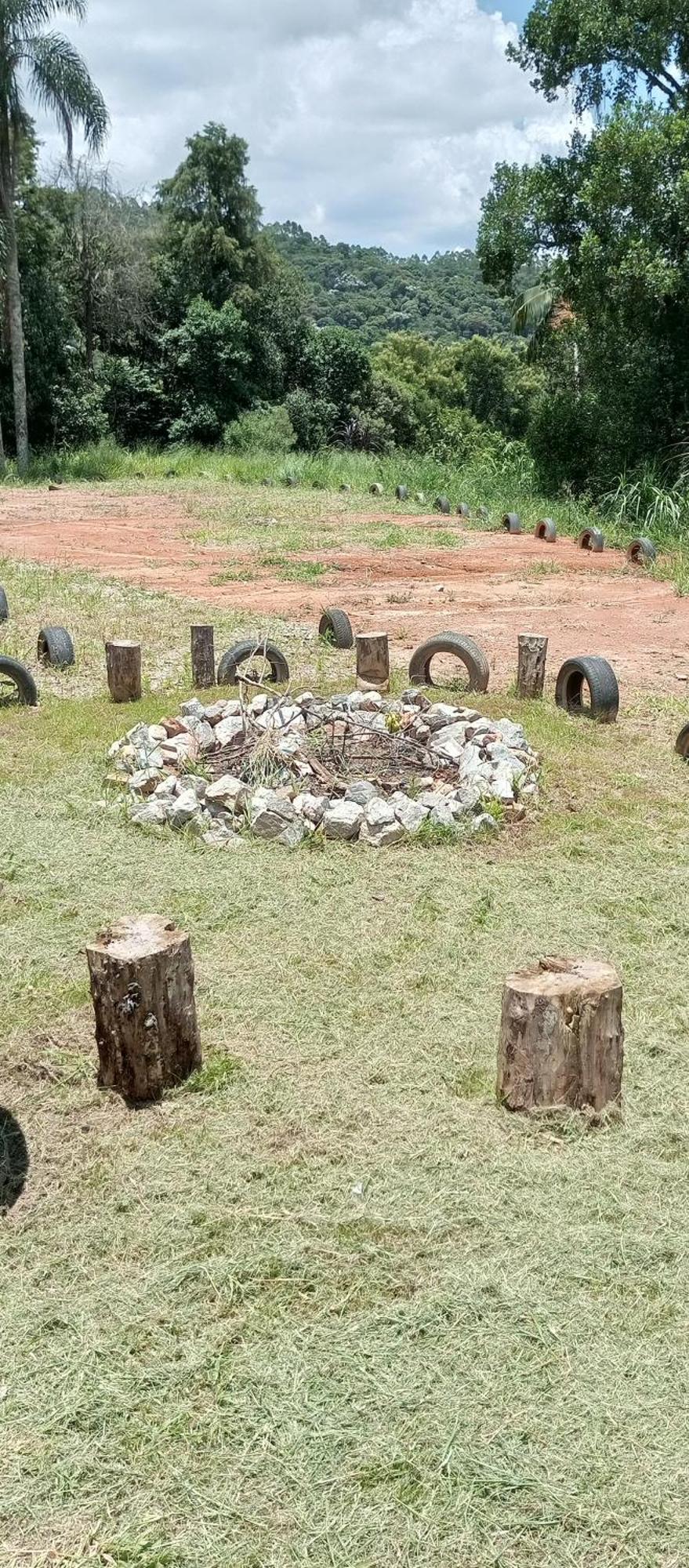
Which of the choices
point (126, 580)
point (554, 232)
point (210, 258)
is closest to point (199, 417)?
point (210, 258)

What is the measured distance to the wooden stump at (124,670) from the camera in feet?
23.0

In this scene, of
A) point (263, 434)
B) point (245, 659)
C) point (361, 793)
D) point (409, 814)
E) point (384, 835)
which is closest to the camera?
point (384, 835)

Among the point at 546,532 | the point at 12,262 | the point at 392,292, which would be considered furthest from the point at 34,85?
the point at 392,292

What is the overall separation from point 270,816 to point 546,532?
440 inches

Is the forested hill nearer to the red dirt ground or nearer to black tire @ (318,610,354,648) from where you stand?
the red dirt ground

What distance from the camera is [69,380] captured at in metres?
25.0

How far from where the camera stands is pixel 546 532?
15.1 meters

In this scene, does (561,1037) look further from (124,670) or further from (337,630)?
(337,630)

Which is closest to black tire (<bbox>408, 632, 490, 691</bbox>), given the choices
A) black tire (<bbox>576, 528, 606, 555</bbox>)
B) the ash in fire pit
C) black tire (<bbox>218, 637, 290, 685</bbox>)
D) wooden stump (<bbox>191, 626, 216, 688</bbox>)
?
black tire (<bbox>218, 637, 290, 685</bbox>)

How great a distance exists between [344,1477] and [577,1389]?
464mm

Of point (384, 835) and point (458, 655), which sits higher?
point (458, 655)

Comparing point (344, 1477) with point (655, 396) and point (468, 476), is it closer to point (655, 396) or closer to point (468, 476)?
point (655, 396)

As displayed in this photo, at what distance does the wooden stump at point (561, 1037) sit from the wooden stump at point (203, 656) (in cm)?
456

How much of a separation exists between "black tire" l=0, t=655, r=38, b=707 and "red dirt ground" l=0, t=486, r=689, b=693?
250 centimetres
